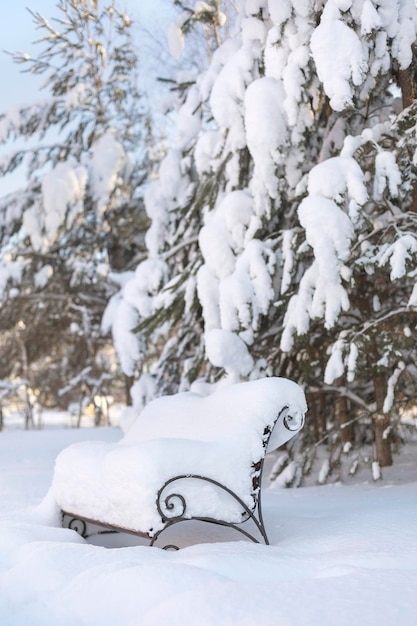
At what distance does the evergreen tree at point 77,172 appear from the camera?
10.9 metres

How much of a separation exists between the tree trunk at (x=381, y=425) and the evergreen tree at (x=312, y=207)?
0.04 feet

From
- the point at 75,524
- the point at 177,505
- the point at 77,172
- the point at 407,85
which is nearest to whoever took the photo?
the point at 177,505

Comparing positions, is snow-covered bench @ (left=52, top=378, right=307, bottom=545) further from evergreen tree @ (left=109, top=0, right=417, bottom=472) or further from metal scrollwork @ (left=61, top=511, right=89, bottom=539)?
evergreen tree @ (left=109, top=0, right=417, bottom=472)

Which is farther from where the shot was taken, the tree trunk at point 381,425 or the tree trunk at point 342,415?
the tree trunk at point 342,415

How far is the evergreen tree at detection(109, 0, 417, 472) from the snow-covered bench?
1326 millimetres

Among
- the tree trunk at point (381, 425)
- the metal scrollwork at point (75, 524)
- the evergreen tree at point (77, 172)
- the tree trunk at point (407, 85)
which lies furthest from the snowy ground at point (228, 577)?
the evergreen tree at point (77, 172)

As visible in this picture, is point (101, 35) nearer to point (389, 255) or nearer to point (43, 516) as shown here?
point (389, 255)

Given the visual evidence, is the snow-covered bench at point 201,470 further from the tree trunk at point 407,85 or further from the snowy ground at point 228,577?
the tree trunk at point 407,85

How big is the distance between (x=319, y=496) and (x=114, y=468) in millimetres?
2061

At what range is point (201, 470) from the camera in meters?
3.06

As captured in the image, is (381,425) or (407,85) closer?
Result: (407,85)

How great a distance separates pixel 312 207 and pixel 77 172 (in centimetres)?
699

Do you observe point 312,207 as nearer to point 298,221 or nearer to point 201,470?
point 298,221

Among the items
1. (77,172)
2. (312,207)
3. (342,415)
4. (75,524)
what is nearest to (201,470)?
(75,524)
